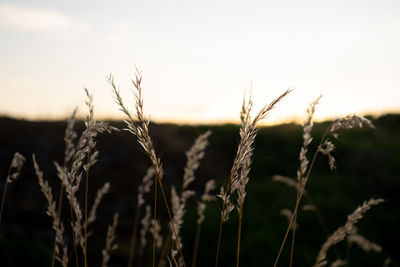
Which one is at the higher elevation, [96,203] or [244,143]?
[244,143]

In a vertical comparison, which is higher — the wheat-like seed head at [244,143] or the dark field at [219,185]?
the wheat-like seed head at [244,143]

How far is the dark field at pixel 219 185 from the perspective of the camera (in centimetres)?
686

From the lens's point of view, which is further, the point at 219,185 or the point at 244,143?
the point at 219,185

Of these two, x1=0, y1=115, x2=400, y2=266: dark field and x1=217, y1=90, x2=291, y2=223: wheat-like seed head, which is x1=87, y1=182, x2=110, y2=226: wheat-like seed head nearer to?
x1=217, y1=90, x2=291, y2=223: wheat-like seed head

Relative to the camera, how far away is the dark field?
6.86 meters

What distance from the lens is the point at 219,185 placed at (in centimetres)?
996

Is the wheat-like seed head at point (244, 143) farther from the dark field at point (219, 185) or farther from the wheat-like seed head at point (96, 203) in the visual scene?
the dark field at point (219, 185)

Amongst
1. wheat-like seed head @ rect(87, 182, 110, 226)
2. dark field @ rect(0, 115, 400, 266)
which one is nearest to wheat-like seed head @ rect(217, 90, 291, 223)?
wheat-like seed head @ rect(87, 182, 110, 226)

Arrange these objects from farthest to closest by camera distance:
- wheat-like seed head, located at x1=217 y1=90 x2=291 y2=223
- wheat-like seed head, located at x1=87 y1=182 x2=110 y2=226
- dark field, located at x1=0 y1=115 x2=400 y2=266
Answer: dark field, located at x1=0 y1=115 x2=400 y2=266
wheat-like seed head, located at x1=87 y1=182 x2=110 y2=226
wheat-like seed head, located at x1=217 y1=90 x2=291 y2=223

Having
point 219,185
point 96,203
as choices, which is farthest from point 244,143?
point 219,185

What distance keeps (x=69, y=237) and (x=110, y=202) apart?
1292 millimetres

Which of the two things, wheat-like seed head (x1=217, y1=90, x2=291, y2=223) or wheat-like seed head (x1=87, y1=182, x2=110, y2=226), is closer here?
wheat-like seed head (x1=217, y1=90, x2=291, y2=223)

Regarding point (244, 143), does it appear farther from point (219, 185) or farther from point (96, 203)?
point (219, 185)

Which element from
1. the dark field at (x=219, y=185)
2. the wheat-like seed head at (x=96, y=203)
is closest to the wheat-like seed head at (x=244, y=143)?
the wheat-like seed head at (x=96, y=203)
